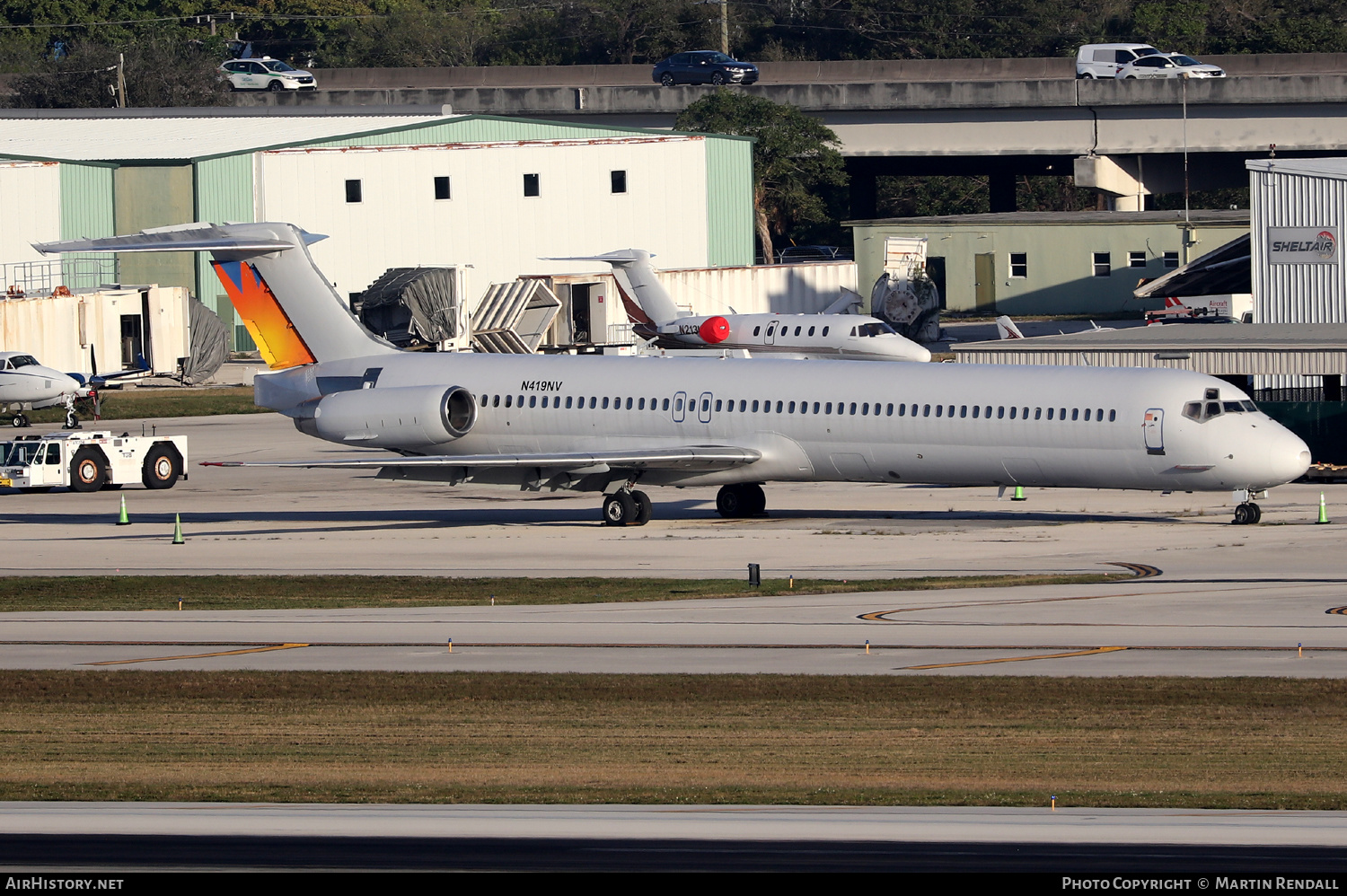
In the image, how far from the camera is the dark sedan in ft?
339

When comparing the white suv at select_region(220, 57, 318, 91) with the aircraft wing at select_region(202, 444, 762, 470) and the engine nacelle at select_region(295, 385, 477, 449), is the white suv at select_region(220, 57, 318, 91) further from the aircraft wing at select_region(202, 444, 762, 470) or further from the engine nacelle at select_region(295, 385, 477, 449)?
the aircraft wing at select_region(202, 444, 762, 470)

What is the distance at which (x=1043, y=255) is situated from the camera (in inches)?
3602

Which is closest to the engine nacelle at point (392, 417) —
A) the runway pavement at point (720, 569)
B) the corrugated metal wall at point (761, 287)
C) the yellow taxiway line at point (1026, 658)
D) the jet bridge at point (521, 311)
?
the runway pavement at point (720, 569)

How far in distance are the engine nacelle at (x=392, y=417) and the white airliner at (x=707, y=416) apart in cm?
4

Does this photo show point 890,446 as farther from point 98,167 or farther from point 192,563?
point 98,167

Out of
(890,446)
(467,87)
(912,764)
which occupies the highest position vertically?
(467,87)

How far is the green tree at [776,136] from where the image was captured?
9994cm

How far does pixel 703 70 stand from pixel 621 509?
71793mm

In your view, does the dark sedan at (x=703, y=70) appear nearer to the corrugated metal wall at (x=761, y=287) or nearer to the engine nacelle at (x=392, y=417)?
the corrugated metal wall at (x=761, y=287)

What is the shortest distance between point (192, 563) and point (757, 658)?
1331cm

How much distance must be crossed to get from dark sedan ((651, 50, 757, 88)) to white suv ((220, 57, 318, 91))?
20695mm

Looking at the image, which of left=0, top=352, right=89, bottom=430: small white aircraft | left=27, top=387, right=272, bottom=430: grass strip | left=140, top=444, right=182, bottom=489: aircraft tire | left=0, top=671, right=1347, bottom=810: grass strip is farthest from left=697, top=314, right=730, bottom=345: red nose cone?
left=0, top=671, right=1347, bottom=810: grass strip

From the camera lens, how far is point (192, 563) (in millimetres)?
32156

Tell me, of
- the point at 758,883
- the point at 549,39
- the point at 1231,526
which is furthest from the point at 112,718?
the point at 549,39
